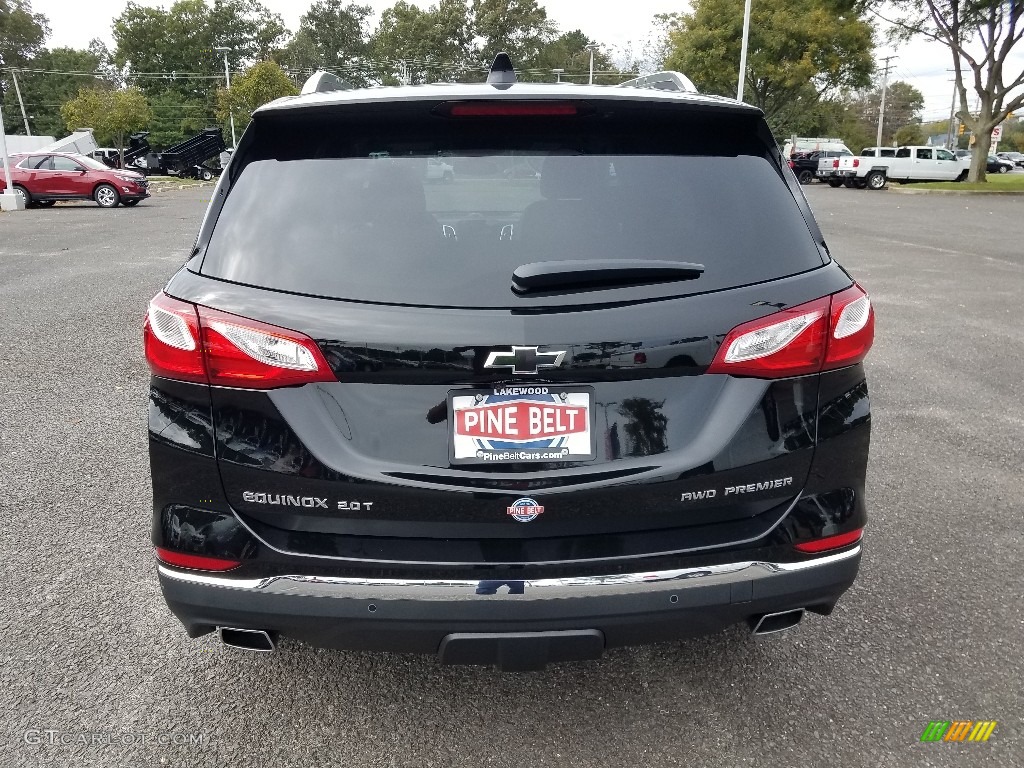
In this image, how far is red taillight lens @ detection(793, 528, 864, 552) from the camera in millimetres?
2115

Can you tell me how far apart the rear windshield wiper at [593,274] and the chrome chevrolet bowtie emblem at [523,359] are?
0.16 meters

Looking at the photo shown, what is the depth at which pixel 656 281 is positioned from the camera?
78.5 inches

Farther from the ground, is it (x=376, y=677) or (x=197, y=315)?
(x=197, y=315)

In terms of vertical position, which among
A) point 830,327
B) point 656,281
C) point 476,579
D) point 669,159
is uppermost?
point 669,159

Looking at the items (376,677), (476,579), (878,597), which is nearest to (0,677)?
(376,677)

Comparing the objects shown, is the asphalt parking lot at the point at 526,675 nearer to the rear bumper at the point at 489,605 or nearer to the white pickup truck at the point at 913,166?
the rear bumper at the point at 489,605

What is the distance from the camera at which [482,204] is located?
2.20 metres

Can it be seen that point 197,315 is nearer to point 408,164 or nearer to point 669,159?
point 408,164

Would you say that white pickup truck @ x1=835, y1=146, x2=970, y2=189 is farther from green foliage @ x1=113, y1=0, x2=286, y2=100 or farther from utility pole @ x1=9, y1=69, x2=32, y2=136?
utility pole @ x1=9, y1=69, x2=32, y2=136

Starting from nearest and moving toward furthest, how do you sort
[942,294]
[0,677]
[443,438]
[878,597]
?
A: [443,438] < [0,677] < [878,597] < [942,294]

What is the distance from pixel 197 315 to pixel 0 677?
1569mm

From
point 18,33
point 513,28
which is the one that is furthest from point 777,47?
point 18,33

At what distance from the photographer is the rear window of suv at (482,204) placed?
Answer: 2.02 meters

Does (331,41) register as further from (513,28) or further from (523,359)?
(523,359)
